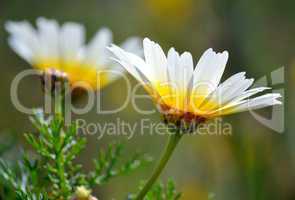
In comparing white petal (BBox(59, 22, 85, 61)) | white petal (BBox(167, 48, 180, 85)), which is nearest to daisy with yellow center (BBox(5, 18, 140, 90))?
white petal (BBox(59, 22, 85, 61))

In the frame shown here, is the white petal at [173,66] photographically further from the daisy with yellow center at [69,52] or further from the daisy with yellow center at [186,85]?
the daisy with yellow center at [69,52]

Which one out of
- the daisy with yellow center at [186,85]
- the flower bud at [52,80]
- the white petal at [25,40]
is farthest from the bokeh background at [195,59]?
the daisy with yellow center at [186,85]

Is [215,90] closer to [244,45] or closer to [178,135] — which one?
[178,135]

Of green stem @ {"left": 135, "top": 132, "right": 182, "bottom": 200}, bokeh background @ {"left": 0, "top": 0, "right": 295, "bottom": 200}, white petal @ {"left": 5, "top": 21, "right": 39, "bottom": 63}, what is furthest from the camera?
bokeh background @ {"left": 0, "top": 0, "right": 295, "bottom": 200}

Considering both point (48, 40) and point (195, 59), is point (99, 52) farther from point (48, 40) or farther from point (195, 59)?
point (195, 59)

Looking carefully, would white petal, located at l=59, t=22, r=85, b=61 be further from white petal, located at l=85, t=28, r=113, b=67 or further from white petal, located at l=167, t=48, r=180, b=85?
white petal, located at l=167, t=48, r=180, b=85

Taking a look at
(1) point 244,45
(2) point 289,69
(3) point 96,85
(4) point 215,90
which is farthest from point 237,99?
(2) point 289,69

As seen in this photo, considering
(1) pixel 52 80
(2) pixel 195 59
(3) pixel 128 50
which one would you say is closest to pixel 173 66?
→ (1) pixel 52 80
